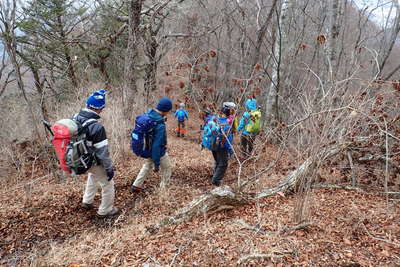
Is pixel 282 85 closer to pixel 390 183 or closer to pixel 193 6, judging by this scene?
pixel 390 183

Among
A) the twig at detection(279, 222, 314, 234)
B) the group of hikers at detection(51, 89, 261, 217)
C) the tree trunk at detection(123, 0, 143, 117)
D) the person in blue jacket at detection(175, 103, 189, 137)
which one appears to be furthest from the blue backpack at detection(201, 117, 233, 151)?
the person in blue jacket at detection(175, 103, 189, 137)

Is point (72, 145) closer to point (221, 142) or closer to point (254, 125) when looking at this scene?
point (221, 142)

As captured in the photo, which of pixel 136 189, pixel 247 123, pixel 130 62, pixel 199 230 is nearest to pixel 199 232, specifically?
pixel 199 230

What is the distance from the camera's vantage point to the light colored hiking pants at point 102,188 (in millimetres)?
3912

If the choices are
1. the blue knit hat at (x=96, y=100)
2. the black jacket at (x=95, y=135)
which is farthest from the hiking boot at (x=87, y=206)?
the blue knit hat at (x=96, y=100)

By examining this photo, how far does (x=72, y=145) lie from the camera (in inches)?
135

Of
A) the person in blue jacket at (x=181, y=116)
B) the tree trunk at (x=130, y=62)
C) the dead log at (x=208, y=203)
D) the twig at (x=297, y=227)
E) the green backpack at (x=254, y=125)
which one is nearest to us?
the twig at (x=297, y=227)

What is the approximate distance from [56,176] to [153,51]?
899cm

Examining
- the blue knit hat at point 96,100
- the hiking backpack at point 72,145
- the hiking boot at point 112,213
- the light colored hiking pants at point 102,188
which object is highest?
the blue knit hat at point 96,100

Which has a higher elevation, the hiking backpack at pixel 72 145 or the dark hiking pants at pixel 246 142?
the hiking backpack at pixel 72 145

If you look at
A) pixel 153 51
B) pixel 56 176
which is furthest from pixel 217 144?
pixel 153 51

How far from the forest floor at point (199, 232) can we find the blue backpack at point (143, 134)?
82 cm

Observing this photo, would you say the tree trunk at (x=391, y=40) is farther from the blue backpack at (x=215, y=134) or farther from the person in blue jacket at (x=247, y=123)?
the blue backpack at (x=215, y=134)

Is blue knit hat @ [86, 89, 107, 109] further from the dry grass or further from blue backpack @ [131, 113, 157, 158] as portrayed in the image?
the dry grass
